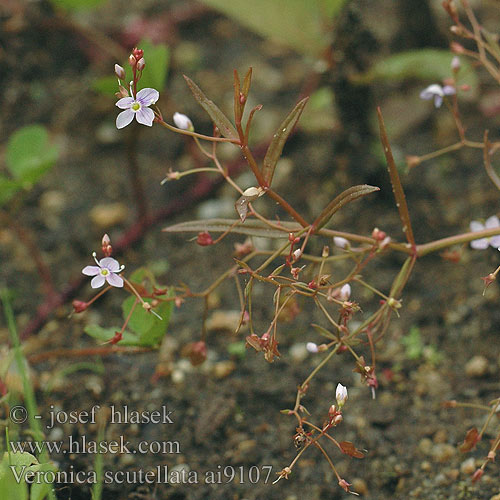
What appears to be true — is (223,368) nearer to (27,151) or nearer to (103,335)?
(103,335)

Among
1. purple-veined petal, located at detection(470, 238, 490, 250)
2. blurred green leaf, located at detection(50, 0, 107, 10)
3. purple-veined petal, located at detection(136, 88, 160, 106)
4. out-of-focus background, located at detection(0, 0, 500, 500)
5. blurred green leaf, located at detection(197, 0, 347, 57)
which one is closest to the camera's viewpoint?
purple-veined petal, located at detection(136, 88, 160, 106)

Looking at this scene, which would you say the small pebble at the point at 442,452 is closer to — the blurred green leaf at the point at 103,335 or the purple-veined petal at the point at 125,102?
the blurred green leaf at the point at 103,335

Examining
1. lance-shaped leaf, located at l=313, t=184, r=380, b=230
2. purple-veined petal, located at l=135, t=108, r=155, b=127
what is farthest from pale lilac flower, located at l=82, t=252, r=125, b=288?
lance-shaped leaf, located at l=313, t=184, r=380, b=230

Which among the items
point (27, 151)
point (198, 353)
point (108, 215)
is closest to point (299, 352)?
point (198, 353)

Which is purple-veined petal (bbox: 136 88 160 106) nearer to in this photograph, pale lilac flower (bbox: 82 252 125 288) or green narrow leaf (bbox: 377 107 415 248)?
pale lilac flower (bbox: 82 252 125 288)

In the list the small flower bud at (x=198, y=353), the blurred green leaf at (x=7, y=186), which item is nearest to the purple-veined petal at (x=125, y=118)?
the small flower bud at (x=198, y=353)
